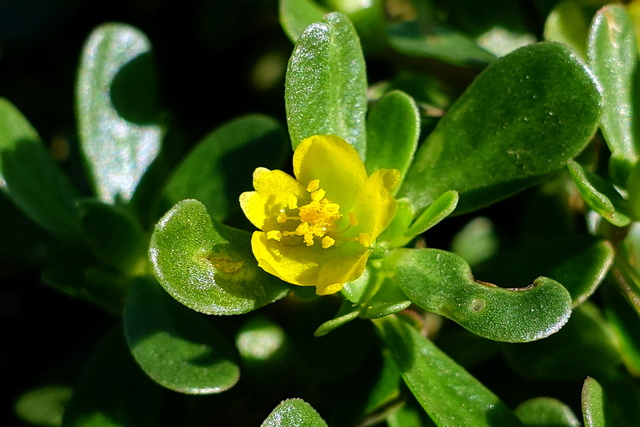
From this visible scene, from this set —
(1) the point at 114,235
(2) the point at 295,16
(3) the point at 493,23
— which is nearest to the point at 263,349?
(1) the point at 114,235

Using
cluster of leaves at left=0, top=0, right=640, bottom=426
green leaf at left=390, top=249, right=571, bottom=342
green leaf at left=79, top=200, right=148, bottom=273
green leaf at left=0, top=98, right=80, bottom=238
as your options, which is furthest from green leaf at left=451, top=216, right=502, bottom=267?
green leaf at left=0, top=98, right=80, bottom=238

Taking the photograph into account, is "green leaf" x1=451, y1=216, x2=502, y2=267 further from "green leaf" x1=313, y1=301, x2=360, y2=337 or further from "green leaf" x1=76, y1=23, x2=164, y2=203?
"green leaf" x1=76, y1=23, x2=164, y2=203

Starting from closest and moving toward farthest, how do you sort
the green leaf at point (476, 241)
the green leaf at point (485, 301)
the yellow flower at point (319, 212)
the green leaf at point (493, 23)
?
the green leaf at point (485, 301)
the yellow flower at point (319, 212)
the green leaf at point (476, 241)
the green leaf at point (493, 23)

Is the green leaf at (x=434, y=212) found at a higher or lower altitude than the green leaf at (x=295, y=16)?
lower

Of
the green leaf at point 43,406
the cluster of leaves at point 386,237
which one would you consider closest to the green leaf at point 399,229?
the cluster of leaves at point 386,237

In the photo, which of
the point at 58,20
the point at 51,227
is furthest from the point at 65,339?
the point at 58,20

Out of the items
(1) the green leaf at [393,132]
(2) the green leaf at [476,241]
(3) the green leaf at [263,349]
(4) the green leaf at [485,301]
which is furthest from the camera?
(2) the green leaf at [476,241]

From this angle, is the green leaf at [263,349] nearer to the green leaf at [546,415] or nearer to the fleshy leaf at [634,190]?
the green leaf at [546,415]
